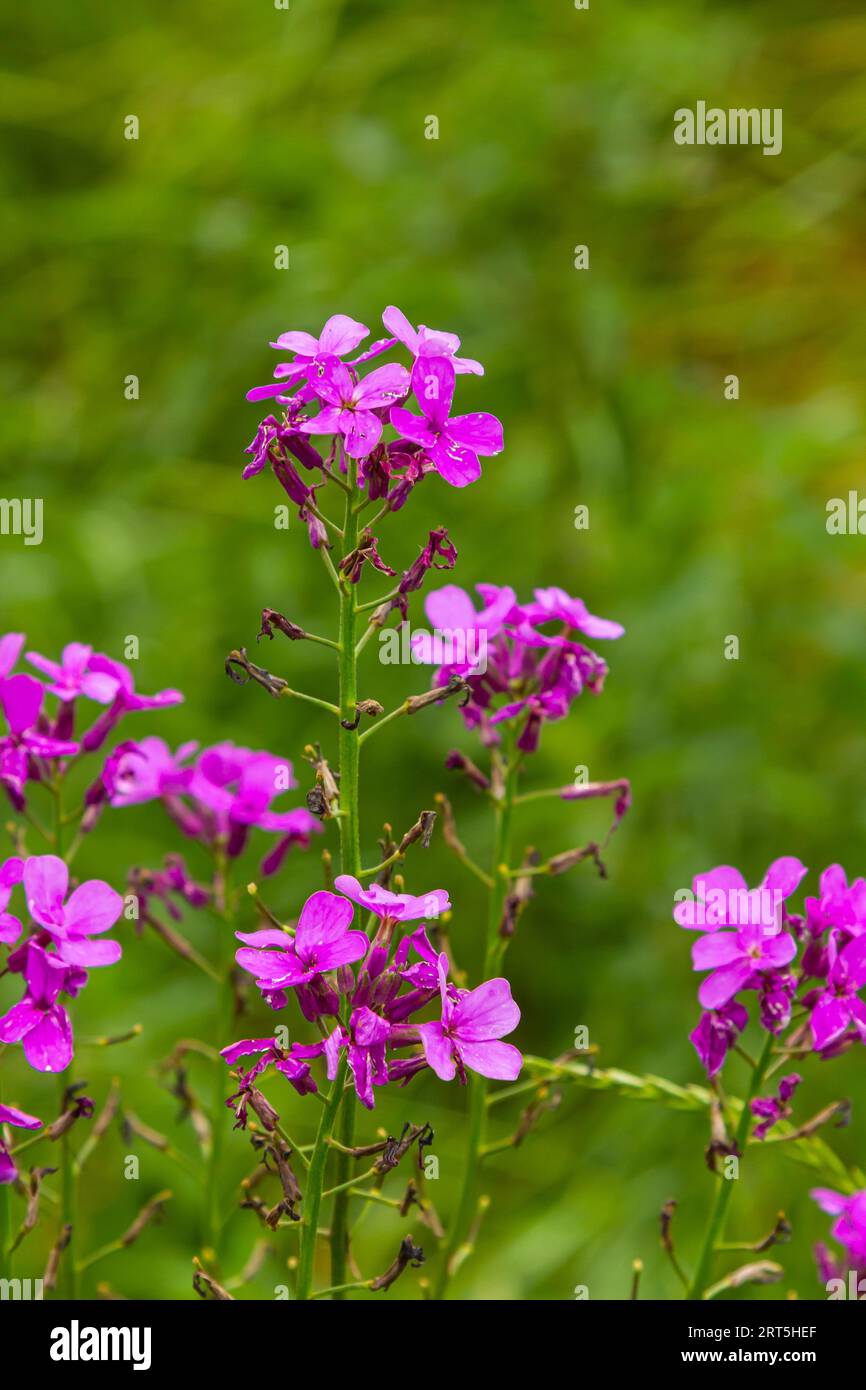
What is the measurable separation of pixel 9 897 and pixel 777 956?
351 mm

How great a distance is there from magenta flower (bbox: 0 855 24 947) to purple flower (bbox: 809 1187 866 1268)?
0.45 meters

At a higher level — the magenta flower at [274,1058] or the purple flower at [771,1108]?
the magenta flower at [274,1058]

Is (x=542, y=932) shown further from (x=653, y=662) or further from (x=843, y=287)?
(x=843, y=287)

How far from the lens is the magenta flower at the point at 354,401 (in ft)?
2.09

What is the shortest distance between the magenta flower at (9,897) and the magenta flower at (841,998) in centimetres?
36

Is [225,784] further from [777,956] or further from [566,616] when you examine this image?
[777,956]

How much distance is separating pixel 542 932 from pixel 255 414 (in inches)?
35.9

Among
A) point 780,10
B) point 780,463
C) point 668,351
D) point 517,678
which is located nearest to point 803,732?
point 780,463

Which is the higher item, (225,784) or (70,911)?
(225,784)

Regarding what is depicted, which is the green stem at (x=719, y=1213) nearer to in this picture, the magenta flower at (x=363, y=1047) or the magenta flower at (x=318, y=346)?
the magenta flower at (x=363, y=1047)

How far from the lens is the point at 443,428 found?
0.66 m

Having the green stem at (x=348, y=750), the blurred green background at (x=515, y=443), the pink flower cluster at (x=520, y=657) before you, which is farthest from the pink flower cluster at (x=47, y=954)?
the blurred green background at (x=515, y=443)

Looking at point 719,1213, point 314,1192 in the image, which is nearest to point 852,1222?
point 719,1213

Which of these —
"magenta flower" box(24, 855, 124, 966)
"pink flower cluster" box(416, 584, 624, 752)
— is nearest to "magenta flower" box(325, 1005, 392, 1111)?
"magenta flower" box(24, 855, 124, 966)
